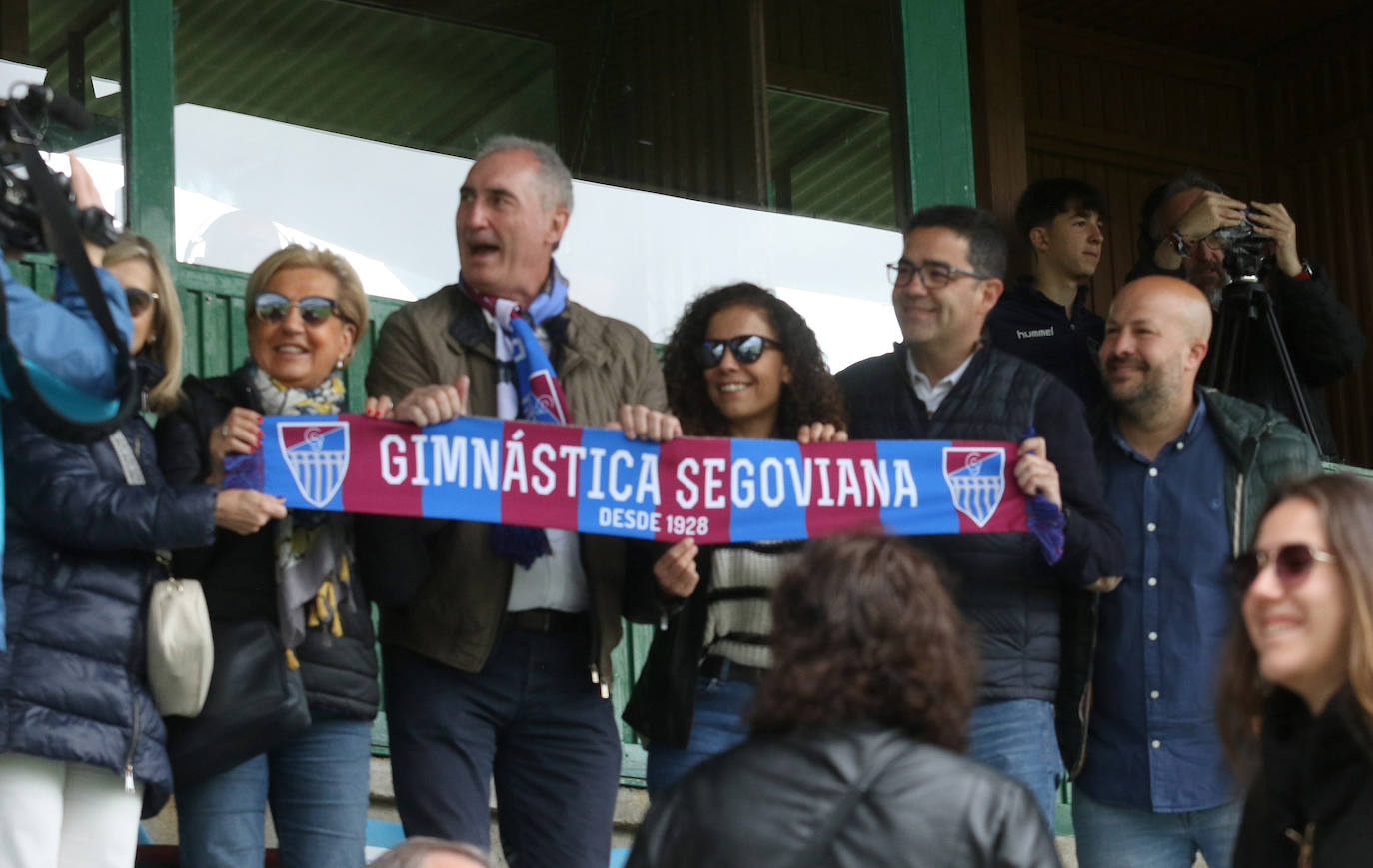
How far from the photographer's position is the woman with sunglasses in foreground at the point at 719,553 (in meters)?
4.80

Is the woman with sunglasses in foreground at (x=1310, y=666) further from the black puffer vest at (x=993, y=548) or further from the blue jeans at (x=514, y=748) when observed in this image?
the blue jeans at (x=514, y=748)

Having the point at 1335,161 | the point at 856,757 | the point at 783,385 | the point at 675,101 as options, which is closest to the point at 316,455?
the point at 783,385

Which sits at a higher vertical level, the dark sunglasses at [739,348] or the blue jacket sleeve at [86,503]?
the dark sunglasses at [739,348]

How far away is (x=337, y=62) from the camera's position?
7086 mm

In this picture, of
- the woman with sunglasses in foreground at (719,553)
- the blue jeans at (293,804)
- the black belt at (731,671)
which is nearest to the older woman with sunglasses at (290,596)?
the blue jeans at (293,804)

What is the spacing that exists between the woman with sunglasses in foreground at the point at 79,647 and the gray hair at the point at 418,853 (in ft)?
3.00

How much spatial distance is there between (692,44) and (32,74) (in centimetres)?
260

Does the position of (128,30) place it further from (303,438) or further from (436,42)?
(303,438)

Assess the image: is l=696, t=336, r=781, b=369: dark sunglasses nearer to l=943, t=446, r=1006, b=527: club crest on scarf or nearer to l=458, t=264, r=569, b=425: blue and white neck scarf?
l=458, t=264, r=569, b=425: blue and white neck scarf

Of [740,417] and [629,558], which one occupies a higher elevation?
[740,417]

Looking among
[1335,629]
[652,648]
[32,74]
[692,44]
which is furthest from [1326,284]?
[32,74]

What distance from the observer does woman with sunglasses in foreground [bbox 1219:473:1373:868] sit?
10.7 feet

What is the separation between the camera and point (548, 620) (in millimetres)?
4703

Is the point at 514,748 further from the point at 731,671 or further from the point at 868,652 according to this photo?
the point at 868,652
